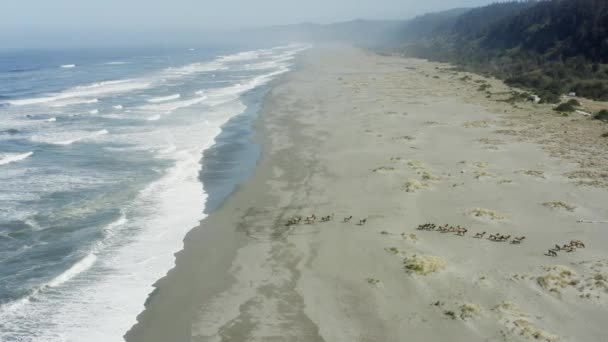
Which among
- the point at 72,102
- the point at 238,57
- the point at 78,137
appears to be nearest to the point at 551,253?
the point at 78,137

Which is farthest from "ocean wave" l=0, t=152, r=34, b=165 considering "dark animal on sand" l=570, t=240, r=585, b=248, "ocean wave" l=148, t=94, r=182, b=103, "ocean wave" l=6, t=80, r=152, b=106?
"dark animal on sand" l=570, t=240, r=585, b=248

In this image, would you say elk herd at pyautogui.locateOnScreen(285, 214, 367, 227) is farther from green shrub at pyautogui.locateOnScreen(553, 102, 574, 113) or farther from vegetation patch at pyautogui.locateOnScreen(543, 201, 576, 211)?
green shrub at pyautogui.locateOnScreen(553, 102, 574, 113)

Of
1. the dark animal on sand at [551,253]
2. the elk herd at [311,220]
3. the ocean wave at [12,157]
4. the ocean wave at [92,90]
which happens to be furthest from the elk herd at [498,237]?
the ocean wave at [92,90]

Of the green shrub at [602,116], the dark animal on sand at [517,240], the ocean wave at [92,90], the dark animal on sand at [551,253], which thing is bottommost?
the dark animal on sand at [551,253]

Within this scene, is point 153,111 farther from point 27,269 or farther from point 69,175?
point 27,269

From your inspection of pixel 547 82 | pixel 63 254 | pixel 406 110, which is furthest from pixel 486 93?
pixel 63 254

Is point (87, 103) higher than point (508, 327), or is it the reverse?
point (87, 103)

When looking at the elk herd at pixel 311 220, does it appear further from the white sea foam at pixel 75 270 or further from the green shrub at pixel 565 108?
the green shrub at pixel 565 108
